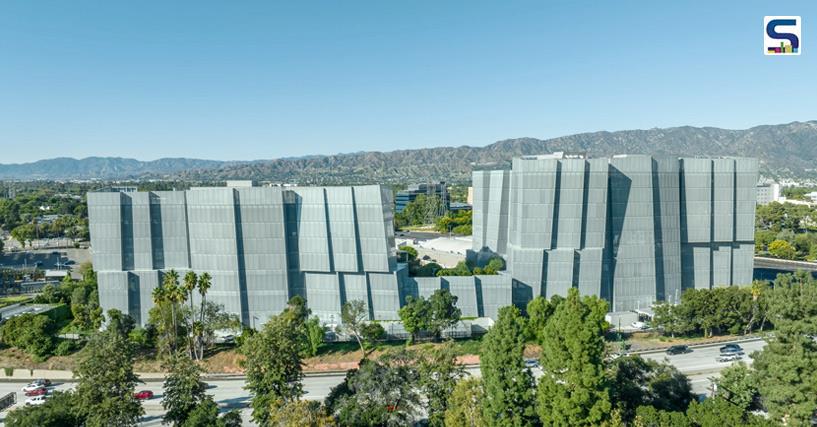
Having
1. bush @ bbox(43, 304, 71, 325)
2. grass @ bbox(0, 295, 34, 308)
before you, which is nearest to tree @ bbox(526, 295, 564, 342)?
bush @ bbox(43, 304, 71, 325)

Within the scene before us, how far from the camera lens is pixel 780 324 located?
102 feet

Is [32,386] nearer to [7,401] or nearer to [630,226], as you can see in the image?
[7,401]

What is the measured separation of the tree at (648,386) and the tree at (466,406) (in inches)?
398

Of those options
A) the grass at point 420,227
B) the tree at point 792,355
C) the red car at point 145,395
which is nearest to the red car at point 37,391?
the red car at point 145,395

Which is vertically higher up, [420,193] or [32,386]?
[420,193]

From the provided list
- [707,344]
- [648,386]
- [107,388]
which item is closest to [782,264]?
[707,344]

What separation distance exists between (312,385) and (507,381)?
2347 cm

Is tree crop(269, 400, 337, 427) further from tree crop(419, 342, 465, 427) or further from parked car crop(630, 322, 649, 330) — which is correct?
parked car crop(630, 322, 649, 330)

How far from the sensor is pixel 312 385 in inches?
1802

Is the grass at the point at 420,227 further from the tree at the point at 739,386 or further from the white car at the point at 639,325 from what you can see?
the tree at the point at 739,386

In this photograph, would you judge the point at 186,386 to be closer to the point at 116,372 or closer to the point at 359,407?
the point at 116,372

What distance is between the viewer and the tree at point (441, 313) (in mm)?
52812

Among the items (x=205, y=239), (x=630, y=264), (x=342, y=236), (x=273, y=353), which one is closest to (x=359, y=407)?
(x=273, y=353)

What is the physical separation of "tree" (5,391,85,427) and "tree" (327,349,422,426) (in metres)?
16.8
